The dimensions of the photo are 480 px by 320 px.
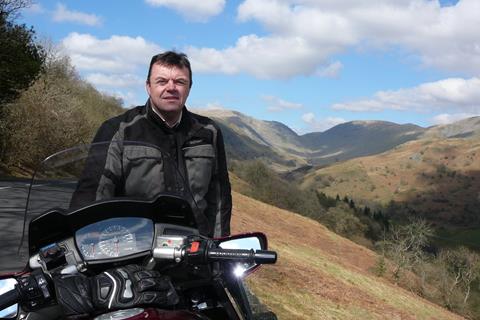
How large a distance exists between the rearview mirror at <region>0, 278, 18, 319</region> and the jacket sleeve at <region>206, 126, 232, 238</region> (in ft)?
5.02

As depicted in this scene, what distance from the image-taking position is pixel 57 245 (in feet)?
7.52

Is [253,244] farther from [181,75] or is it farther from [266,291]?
[266,291]

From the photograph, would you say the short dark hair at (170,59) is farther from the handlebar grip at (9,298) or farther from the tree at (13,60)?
the tree at (13,60)

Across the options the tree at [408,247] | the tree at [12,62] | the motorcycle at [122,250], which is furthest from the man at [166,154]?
the tree at [408,247]

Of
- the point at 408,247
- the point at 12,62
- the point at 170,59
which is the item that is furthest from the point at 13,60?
the point at 408,247

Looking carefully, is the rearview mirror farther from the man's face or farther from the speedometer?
the man's face

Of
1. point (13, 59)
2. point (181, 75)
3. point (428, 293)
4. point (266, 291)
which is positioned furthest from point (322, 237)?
point (181, 75)

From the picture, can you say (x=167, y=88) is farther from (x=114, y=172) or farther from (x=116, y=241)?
(x=116, y=241)

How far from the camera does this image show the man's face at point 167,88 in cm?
337

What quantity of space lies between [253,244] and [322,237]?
51.9 metres

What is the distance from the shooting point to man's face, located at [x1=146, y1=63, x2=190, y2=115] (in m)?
3.37

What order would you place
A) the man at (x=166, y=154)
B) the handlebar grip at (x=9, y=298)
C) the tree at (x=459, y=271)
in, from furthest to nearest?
1. the tree at (x=459, y=271)
2. the man at (x=166, y=154)
3. the handlebar grip at (x=9, y=298)

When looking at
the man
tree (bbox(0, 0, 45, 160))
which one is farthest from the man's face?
tree (bbox(0, 0, 45, 160))

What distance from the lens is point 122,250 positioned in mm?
2305
